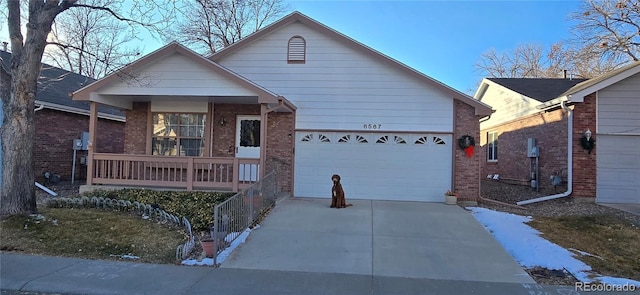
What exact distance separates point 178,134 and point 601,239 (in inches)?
442

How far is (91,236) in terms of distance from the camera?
741 cm

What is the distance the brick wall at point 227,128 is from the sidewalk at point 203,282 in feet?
21.8

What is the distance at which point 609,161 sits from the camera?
462 inches

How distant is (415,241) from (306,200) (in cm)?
453

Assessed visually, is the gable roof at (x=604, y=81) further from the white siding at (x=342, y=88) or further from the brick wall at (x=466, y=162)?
the white siding at (x=342, y=88)

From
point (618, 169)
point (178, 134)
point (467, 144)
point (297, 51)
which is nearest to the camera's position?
point (467, 144)

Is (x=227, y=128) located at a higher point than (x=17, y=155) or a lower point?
higher

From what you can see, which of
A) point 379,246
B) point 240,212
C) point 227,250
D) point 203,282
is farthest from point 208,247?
point 379,246

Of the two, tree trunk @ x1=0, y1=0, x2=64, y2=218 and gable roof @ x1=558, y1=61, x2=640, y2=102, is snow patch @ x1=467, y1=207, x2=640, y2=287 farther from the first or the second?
tree trunk @ x1=0, y1=0, x2=64, y2=218

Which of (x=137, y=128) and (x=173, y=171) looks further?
(x=137, y=128)

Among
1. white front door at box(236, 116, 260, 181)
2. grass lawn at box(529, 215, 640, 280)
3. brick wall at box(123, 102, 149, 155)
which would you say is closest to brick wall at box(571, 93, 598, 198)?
grass lawn at box(529, 215, 640, 280)

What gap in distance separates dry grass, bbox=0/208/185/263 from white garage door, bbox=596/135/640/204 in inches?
459

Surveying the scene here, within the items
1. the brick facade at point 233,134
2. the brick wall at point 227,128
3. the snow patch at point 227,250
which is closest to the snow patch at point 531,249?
the snow patch at point 227,250

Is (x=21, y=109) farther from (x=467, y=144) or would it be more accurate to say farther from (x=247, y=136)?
(x=467, y=144)
